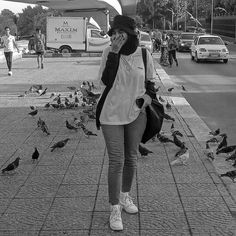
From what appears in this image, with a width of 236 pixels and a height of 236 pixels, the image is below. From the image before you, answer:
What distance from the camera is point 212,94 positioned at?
553 inches

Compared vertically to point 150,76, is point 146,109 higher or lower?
lower

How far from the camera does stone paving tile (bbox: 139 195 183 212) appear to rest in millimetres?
4736

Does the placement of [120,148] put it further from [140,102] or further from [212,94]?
[212,94]

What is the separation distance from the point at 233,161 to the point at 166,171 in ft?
3.33

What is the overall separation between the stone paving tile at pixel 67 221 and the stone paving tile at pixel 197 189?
1.16 m

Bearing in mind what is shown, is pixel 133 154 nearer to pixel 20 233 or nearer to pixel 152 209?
pixel 152 209

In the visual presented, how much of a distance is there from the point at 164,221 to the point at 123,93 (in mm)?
1261

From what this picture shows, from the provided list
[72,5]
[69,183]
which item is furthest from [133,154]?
[72,5]

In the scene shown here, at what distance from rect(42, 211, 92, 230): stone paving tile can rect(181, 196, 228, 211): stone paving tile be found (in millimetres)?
993

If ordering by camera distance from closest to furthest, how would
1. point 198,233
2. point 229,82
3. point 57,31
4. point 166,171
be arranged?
point 198,233 → point 166,171 → point 229,82 → point 57,31

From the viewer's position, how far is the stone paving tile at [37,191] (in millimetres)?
5191

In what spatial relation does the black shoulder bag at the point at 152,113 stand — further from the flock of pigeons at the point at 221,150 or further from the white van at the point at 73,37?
the white van at the point at 73,37

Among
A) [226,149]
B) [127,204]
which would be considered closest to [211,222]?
[127,204]

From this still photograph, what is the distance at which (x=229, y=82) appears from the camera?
1703 cm
